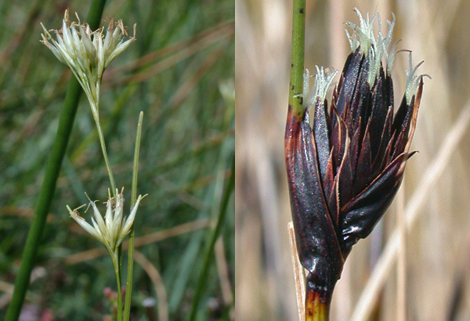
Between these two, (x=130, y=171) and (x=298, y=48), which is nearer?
(x=298, y=48)

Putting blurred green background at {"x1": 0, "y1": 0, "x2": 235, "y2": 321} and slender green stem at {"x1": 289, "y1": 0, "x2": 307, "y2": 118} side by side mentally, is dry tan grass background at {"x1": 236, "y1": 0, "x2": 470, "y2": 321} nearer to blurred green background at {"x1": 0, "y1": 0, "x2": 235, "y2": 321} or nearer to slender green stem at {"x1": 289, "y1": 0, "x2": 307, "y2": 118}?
blurred green background at {"x1": 0, "y1": 0, "x2": 235, "y2": 321}

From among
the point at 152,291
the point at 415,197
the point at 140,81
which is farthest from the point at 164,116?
the point at 415,197

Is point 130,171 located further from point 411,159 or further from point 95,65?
point 95,65

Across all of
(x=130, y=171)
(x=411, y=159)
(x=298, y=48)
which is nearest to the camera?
(x=298, y=48)

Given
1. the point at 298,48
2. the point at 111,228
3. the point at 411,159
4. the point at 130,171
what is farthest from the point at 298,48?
the point at 130,171

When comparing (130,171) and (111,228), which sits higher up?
(130,171)
